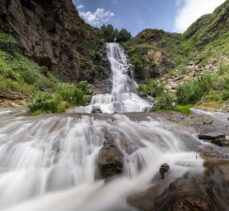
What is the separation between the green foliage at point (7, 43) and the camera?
16938 mm

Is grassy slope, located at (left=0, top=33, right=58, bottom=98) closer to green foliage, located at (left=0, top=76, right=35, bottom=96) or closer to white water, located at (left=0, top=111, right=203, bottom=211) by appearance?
green foliage, located at (left=0, top=76, right=35, bottom=96)

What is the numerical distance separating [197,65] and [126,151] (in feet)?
61.5

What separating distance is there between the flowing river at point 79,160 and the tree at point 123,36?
26.4 m

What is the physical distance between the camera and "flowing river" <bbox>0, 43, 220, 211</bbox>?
16.1 feet

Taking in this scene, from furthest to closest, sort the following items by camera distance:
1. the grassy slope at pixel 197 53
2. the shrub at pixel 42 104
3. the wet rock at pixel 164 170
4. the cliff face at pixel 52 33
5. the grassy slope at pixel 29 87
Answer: the cliff face at pixel 52 33 < the grassy slope at pixel 197 53 < the grassy slope at pixel 29 87 < the shrub at pixel 42 104 < the wet rock at pixel 164 170

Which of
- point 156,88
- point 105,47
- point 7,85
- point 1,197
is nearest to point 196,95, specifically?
point 156,88

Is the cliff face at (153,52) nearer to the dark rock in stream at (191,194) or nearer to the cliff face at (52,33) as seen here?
the cliff face at (52,33)

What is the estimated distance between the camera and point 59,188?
17.0 ft

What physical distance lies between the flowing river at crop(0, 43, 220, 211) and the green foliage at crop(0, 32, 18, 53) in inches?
396

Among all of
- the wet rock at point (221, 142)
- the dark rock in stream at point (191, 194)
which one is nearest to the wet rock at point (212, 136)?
the wet rock at point (221, 142)

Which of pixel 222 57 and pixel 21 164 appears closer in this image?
pixel 21 164

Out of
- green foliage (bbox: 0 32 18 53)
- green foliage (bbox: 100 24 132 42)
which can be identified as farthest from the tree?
green foliage (bbox: 0 32 18 53)

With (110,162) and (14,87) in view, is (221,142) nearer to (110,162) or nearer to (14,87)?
(110,162)

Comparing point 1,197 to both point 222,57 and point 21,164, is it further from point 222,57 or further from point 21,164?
point 222,57
